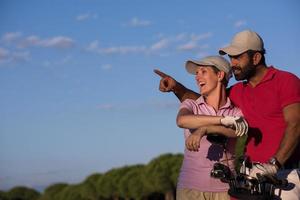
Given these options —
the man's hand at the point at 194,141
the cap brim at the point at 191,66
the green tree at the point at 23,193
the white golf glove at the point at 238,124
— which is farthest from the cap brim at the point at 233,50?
the green tree at the point at 23,193

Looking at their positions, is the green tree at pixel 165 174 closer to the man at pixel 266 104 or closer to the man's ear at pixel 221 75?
the man's ear at pixel 221 75

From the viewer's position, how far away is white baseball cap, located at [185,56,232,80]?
695 centimetres

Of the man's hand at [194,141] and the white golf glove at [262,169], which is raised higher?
the man's hand at [194,141]

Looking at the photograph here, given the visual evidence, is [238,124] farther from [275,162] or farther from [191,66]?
[191,66]

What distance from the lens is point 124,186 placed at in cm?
8550

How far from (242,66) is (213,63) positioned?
0.32m

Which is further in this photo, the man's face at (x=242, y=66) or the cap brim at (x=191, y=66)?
the cap brim at (x=191, y=66)

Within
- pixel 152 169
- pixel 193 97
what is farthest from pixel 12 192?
pixel 193 97

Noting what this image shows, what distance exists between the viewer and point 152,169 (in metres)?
79.3

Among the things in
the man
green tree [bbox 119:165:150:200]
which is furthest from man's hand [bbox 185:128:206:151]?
green tree [bbox 119:165:150:200]

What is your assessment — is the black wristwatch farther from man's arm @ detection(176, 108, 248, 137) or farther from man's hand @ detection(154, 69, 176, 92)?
man's hand @ detection(154, 69, 176, 92)

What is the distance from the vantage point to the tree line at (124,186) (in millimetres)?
74125

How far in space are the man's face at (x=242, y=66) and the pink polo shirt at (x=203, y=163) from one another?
1.28 feet

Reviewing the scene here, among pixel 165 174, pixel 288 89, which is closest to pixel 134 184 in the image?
pixel 165 174
